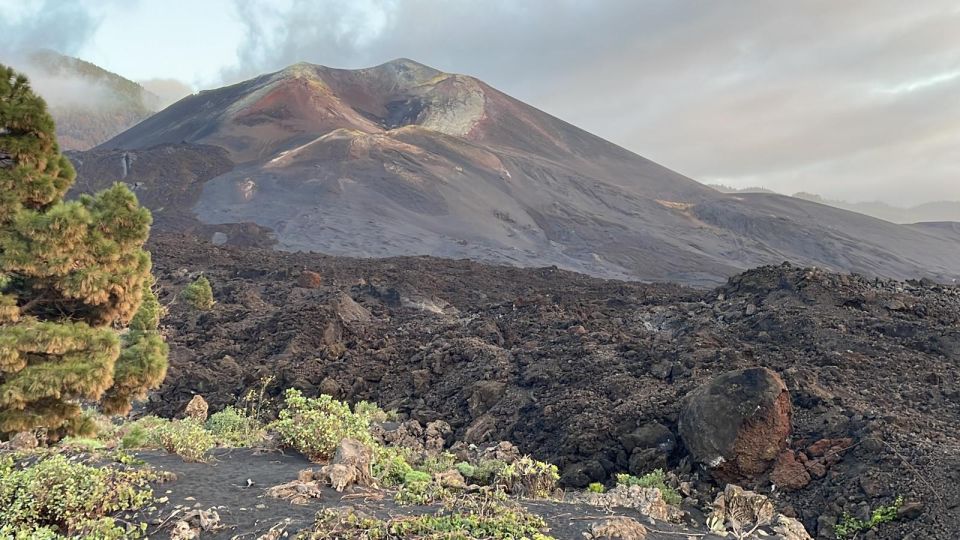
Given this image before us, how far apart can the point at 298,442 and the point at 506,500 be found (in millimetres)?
2240

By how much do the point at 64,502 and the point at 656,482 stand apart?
4820 mm

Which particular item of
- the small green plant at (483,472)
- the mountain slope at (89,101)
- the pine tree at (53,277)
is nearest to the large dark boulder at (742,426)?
the small green plant at (483,472)

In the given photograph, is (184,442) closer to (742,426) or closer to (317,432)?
(317,432)

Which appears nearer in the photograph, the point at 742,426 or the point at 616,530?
the point at 616,530

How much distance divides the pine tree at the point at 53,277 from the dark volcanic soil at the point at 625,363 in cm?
465

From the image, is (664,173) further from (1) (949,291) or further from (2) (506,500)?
(2) (506,500)

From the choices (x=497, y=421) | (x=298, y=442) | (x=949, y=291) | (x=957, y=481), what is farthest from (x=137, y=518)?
(x=949, y=291)

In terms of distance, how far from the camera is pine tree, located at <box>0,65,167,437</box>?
5965 mm

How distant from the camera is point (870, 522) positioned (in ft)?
17.5

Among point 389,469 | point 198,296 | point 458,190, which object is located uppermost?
point 458,190

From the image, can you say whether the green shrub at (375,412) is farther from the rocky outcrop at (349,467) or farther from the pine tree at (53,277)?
the rocky outcrop at (349,467)

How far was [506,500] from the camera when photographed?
4.93m

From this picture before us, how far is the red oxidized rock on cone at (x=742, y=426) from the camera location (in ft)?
20.4

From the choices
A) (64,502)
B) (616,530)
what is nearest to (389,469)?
(616,530)
